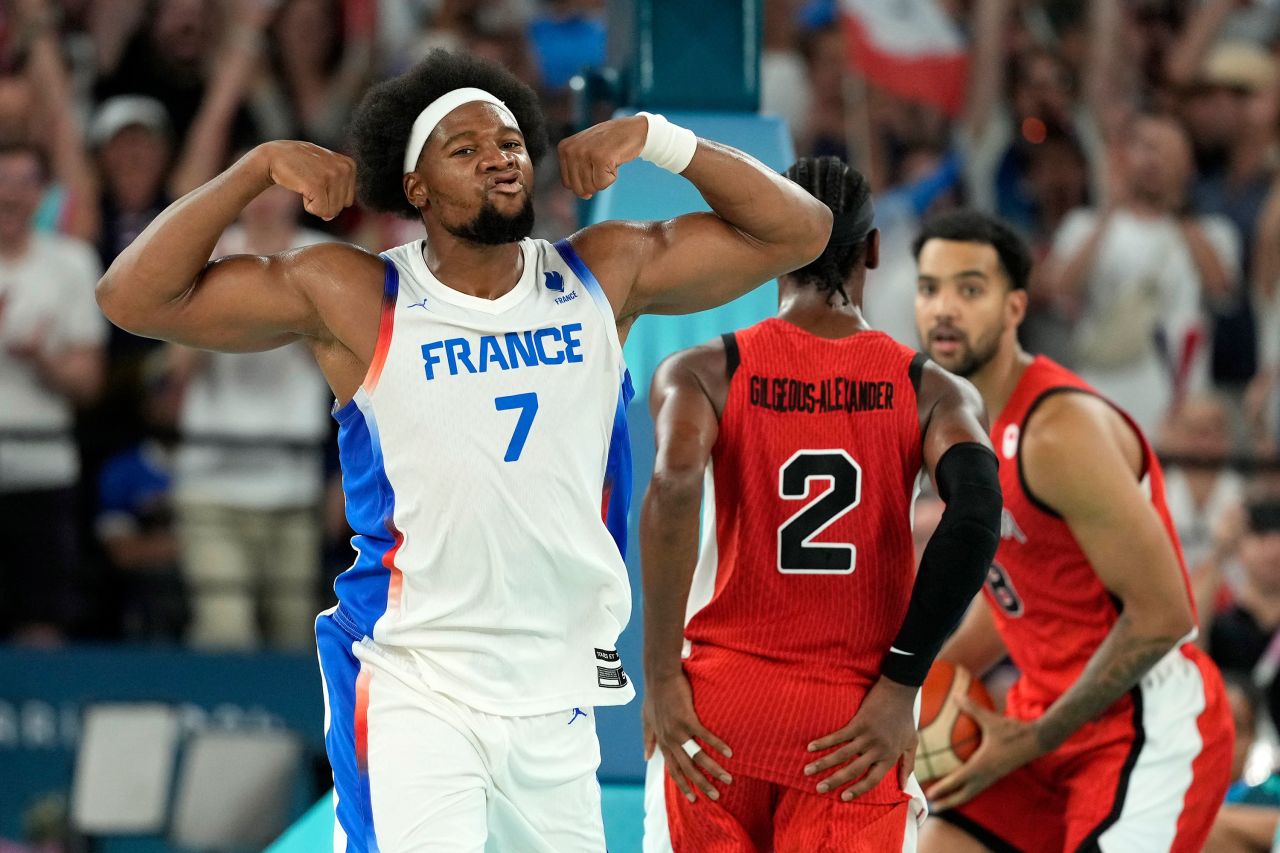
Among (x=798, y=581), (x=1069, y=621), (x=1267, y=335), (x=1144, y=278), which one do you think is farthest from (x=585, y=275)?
(x=1267, y=335)

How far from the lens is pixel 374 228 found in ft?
25.4

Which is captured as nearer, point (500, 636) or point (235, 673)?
point (500, 636)

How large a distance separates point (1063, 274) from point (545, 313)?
16.0ft

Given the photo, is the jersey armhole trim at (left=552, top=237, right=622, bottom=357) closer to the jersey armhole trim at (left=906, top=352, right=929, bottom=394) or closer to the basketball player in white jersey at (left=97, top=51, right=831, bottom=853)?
the basketball player in white jersey at (left=97, top=51, right=831, bottom=853)

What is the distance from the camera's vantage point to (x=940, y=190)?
7945mm

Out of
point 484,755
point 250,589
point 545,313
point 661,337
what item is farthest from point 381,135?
point 250,589

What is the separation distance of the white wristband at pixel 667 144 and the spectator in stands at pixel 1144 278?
4.64m

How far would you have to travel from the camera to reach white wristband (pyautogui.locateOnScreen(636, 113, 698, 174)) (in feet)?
11.4

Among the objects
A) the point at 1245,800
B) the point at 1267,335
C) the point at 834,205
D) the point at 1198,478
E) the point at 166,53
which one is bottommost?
the point at 1245,800

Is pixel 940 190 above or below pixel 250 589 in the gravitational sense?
above

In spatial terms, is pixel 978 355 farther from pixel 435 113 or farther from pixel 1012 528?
pixel 435 113

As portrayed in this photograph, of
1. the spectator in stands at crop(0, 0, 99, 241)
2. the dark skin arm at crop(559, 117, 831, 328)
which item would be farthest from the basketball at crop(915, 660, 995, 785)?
the spectator in stands at crop(0, 0, 99, 241)

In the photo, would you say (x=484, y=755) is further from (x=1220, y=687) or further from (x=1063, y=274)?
(x=1063, y=274)

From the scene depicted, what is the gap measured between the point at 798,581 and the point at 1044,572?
3.70ft
